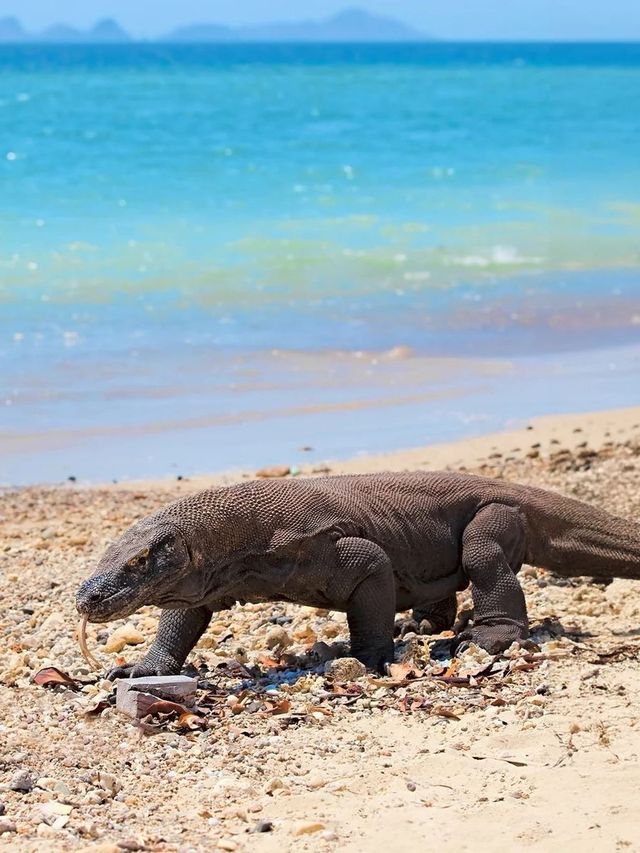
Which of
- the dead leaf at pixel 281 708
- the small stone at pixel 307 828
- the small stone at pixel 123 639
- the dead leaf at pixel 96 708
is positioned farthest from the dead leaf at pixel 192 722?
the small stone at pixel 123 639

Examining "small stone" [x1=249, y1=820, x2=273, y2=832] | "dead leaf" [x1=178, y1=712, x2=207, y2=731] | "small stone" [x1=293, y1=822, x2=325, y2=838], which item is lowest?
"dead leaf" [x1=178, y1=712, x2=207, y2=731]

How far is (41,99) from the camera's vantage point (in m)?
60.5

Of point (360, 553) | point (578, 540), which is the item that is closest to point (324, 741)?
point (360, 553)

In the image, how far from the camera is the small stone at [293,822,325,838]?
500 centimetres

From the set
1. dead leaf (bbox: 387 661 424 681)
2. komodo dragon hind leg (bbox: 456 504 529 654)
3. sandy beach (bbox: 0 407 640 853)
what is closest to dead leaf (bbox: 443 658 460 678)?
sandy beach (bbox: 0 407 640 853)

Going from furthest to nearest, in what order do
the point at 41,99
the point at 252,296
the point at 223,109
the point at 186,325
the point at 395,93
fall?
the point at 395,93 → the point at 41,99 → the point at 223,109 → the point at 252,296 → the point at 186,325

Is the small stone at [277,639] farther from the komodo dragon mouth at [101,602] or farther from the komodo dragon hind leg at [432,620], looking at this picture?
the komodo dragon mouth at [101,602]

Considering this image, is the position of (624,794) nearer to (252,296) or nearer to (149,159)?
(252,296)

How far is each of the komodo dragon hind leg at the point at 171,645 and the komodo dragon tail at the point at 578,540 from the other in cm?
180

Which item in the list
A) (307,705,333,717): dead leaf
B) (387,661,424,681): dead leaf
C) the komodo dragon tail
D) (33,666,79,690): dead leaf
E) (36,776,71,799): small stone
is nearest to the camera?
(36,776,71,799): small stone

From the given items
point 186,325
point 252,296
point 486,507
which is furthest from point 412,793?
point 252,296

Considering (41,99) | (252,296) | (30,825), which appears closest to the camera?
(30,825)

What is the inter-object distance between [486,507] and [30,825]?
3.13 meters

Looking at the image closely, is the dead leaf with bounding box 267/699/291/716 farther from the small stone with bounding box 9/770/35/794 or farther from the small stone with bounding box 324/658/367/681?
the small stone with bounding box 9/770/35/794
